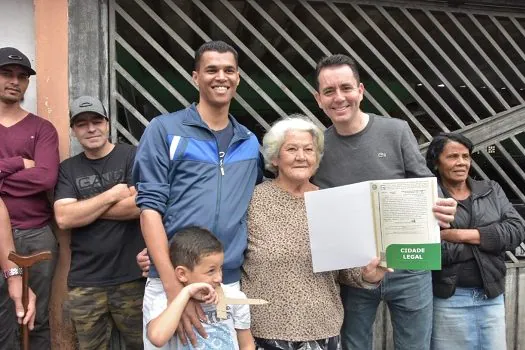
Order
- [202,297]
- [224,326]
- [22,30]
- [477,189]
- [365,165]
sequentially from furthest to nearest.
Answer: [22,30], [477,189], [365,165], [224,326], [202,297]

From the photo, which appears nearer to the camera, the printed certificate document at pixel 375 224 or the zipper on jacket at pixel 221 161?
the printed certificate document at pixel 375 224

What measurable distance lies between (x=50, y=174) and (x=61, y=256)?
0.63 metres

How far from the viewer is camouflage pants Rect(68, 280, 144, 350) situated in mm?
2760

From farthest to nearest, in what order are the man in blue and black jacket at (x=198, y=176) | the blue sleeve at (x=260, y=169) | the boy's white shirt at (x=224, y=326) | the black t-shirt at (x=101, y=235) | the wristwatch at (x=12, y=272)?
the black t-shirt at (x=101, y=235)
the wristwatch at (x=12, y=272)
the blue sleeve at (x=260, y=169)
the man in blue and black jacket at (x=198, y=176)
the boy's white shirt at (x=224, y=326)

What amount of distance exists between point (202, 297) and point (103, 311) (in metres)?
1.18

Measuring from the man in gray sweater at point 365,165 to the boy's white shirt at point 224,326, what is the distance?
726mm

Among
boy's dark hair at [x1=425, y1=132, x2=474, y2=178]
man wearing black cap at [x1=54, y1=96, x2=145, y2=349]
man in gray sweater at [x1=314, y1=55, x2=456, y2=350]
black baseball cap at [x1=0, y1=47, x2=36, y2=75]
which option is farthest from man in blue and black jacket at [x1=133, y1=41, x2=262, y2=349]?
boy's dark hair at [x1=425, y1=132, x2=474, y2=178]

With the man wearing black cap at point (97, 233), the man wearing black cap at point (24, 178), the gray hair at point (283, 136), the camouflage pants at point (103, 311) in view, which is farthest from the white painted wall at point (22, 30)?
the gray hair at point (283, 136)

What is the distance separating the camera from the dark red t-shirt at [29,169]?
2650mm

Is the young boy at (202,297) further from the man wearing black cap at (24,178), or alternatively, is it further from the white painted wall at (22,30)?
the white painted wall at (22,30)

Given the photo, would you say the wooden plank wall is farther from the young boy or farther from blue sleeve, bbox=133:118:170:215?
blue sleeve, bbox=133:118:170:215

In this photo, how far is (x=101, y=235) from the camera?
9.03ft

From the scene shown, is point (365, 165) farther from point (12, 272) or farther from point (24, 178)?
point (12, 272)

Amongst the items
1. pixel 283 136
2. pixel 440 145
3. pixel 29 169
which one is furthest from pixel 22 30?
pixel 440 145
